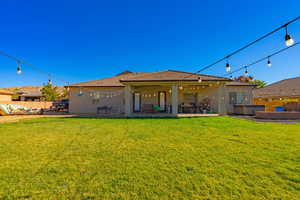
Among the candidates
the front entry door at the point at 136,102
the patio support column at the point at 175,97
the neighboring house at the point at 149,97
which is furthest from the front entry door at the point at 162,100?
the patio support column at the point at 175,97

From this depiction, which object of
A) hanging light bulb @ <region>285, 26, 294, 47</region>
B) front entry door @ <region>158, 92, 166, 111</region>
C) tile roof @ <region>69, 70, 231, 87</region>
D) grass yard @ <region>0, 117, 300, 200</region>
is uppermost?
tile roof @ <region>69, 70, 231, 87</region>

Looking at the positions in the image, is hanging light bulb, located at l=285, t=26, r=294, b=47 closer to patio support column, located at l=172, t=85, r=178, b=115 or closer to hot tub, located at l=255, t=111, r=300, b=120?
patio support column, located at l=172, t=85, r=178, b=115

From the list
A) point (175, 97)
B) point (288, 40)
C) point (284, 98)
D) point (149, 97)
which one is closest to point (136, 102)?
point (149, 97)

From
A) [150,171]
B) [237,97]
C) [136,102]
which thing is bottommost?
[150,171]

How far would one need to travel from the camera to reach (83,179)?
1929 millimetres

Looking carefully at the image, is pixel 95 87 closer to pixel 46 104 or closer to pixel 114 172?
pixel 46 104

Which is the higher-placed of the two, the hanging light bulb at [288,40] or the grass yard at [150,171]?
the hanging light bulb at [288,40]

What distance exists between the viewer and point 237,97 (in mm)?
11766

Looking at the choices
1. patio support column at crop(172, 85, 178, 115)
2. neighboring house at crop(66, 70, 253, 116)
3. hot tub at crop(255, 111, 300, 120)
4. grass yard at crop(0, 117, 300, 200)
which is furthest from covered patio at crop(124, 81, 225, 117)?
grass yard at crop(0, 117, 300, 200)

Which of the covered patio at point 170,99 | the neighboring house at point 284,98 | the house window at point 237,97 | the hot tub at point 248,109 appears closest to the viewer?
the hot tub at point 248,109

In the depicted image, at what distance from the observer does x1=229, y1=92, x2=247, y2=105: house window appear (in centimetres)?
1178

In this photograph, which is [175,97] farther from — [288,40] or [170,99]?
[288,40]

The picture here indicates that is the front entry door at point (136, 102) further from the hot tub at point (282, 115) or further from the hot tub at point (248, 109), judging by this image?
the hot tub at point (282, 115)

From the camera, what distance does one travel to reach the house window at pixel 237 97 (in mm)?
11781
